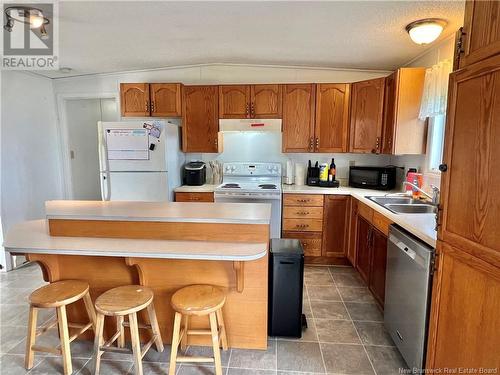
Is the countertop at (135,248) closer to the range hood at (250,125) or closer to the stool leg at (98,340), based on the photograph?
the stool leg at (98,340)

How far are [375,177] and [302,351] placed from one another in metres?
2.18

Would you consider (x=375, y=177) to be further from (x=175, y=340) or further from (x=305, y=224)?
(x=175, y=340)

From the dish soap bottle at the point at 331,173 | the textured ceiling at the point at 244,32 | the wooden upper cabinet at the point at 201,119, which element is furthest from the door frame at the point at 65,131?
the dish soap bottle at the point at 331,173

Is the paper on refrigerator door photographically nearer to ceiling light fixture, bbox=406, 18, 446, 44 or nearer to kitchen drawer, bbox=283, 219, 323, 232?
kitchen drawer, bbox=283, 219, 323, 232

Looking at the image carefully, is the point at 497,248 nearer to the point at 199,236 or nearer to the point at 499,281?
the point at 499,281

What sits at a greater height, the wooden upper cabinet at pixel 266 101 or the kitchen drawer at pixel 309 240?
the wooden upper cabinet at pixel 266 101

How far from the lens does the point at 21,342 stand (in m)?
2.08

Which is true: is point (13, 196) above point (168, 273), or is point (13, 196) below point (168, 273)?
above

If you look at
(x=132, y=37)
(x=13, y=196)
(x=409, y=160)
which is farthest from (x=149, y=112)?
(x=409, y=160)

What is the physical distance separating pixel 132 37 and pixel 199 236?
2041 mm

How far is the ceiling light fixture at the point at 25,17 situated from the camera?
6.76 ft

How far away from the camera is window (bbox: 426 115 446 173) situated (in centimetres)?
269

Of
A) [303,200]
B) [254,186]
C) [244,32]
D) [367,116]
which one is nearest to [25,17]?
[244,32]

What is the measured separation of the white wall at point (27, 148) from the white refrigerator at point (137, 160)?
106cm
